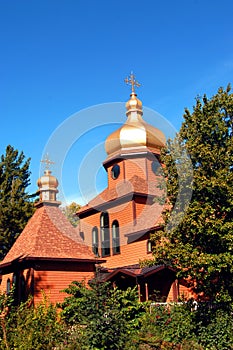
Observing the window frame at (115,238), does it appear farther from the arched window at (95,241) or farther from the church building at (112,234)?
the arched window at (95,241)

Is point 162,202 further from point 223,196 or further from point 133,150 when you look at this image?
point 133,150

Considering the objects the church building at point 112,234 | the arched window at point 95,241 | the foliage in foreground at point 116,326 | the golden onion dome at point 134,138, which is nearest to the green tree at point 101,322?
the foliage in foreground at point 116,326

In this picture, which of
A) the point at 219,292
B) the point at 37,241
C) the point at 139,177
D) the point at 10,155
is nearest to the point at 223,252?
the point at 219,292

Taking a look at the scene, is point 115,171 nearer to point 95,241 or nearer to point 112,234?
point 112,234

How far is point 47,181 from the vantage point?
2850cm

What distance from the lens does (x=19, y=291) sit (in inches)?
848

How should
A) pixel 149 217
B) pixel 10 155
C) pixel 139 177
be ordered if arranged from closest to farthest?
1. pixel 149 217
2. pixel 139 177
3. pixel 10 155

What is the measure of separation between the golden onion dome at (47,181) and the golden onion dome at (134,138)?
4481 mm

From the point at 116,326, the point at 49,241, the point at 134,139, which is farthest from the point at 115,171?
the point at 116,326

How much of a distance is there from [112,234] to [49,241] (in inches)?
234

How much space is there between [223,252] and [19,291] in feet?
41.7

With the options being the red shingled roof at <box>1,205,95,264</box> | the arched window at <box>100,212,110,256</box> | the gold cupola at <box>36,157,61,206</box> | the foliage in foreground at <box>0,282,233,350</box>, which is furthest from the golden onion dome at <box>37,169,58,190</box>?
the foliage in foreground at <box>0,282,233,350</box>

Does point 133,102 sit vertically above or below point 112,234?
above

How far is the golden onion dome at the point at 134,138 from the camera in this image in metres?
29.2
